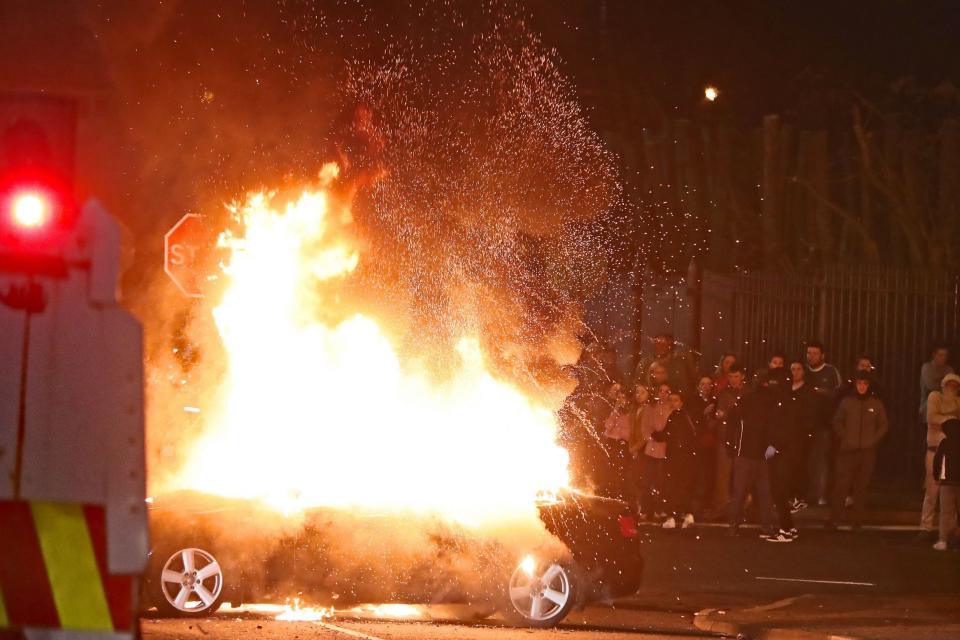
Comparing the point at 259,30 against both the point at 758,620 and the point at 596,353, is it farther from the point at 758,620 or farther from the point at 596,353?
the point at 758,620

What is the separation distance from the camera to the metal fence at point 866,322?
21.4m

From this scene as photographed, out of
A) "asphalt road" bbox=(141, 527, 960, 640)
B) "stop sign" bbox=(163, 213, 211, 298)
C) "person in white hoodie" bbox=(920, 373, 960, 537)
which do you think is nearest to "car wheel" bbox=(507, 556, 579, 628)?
"asphalt road" bbox=(141, 527, 960, 640)

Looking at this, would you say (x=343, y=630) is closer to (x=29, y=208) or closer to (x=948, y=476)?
(x=29, y=208)

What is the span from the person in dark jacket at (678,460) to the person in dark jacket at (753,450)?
655mm

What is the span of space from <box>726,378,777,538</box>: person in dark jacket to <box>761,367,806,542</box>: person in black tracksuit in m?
0.05

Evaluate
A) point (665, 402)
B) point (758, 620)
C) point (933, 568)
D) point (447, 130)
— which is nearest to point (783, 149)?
point (447, 130)

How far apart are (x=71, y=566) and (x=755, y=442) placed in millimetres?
13048

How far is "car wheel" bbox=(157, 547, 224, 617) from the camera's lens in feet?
A: 32.5

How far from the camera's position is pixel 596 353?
63.2ft

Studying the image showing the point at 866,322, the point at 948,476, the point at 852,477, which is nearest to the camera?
the point at 948,476

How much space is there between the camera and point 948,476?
1554cm

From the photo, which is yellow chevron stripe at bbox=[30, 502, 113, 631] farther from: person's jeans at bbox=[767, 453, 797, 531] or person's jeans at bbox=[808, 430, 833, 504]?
person's jeans at bbox=[808, 430, 833, 504]

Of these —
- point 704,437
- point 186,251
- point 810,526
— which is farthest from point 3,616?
point 810,526

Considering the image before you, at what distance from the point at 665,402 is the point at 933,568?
12.5ft
